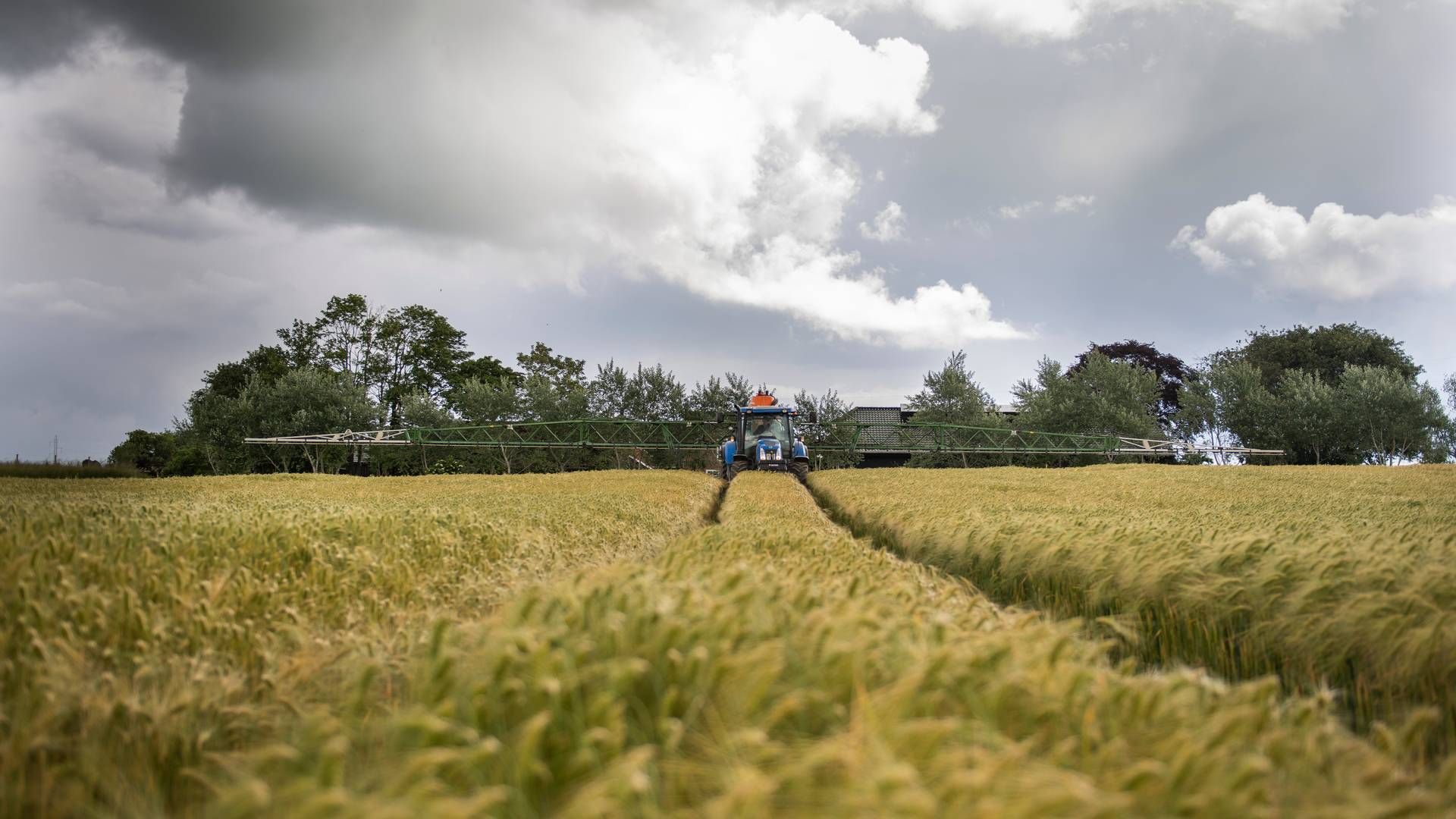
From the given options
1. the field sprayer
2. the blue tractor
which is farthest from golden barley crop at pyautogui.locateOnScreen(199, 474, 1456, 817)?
the field sprayer

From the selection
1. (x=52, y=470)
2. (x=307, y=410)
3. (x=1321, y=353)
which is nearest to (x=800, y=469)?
(x=52, y=470)

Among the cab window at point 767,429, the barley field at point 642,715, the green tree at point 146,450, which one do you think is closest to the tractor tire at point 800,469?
the cab window at point 767,429

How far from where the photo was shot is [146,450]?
6919 centimetres

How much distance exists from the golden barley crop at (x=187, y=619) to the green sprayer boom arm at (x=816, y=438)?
1482 inches

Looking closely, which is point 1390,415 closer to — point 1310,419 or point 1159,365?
point 1310,419

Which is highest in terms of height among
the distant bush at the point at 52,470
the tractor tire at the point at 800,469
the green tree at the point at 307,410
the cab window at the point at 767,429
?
the green tree at the point at 307,410

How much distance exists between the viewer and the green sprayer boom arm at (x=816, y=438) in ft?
148

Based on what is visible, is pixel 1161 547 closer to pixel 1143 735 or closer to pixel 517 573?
pixel 1143 735

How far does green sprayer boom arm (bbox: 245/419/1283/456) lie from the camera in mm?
45125

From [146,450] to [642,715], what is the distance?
8992cm

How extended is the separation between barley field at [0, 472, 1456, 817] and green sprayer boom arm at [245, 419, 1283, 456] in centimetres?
4022

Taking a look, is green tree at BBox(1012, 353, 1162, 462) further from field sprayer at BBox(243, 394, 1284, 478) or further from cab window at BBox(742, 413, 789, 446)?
cab window at BBox(742, 413, 789, 446)

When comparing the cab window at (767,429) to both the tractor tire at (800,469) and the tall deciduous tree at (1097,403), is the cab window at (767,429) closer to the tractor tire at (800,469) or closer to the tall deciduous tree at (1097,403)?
the tractor tire at (800,469)

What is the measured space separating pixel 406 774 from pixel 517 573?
12.1 ft
